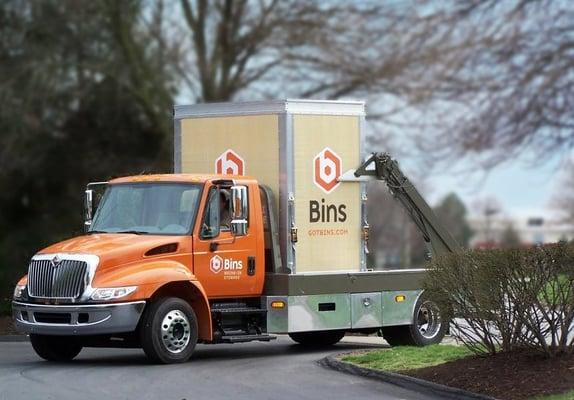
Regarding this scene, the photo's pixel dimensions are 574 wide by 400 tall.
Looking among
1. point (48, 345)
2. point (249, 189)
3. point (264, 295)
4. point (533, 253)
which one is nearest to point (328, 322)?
point (264, 295)

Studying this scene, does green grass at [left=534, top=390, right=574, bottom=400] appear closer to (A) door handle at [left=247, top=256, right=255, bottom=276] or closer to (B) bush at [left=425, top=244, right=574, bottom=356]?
(B) bush at [left=425, top=244, right=574, bottom=356]

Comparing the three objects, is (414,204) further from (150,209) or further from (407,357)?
(150,209)

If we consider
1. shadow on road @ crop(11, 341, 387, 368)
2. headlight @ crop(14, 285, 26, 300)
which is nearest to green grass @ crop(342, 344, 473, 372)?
shadow on road @ crop(11, 341, 387, 368)

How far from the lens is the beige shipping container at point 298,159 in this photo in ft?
57.4

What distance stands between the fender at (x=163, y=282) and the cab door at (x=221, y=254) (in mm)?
230

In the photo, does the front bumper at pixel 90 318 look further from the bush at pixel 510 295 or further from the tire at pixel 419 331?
the tire at pixel 419 331

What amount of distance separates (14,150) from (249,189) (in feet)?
72.7

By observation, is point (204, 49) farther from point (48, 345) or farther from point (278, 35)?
point (48, 345)

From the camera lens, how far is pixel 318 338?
1931cm

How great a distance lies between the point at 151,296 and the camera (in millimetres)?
15703

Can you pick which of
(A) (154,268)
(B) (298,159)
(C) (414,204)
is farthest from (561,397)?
(C) (414,204)

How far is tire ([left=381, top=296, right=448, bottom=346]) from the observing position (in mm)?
18641

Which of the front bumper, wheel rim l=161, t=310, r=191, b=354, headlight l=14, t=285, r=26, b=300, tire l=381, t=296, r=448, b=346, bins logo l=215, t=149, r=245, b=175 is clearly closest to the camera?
the front bumper

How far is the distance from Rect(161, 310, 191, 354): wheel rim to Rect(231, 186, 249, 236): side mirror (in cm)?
144
